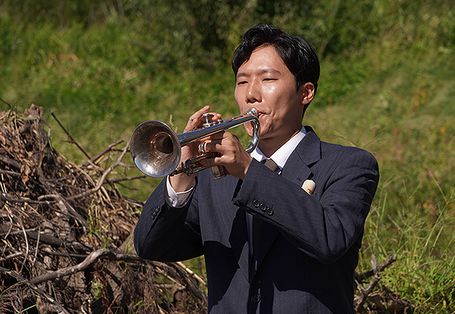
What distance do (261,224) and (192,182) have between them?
0.78 feet

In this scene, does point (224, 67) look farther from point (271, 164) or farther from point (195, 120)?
point (195, 120)

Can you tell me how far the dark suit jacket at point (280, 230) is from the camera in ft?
10.5

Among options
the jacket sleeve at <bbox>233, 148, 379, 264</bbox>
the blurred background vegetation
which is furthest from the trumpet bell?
the blurred background vegetation

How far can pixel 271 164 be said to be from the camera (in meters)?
3.50

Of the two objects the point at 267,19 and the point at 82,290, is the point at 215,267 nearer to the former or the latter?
the point at 82,290

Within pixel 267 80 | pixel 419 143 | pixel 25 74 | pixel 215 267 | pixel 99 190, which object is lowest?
pixel 25 74

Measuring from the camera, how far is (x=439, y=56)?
10680mm

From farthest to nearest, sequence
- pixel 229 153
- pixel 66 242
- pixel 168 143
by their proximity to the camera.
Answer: pixel 66 242
pixel 168 143
pixel 229 153

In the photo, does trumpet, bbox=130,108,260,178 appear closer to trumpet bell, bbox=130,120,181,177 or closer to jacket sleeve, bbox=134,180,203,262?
trumpet bell, bbox=130,120,181,177

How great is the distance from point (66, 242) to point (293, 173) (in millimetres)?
1657

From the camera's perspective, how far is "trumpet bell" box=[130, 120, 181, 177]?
3344 millimetres

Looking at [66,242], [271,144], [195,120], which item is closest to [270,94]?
[271,144]

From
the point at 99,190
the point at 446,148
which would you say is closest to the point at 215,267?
the point at 99,190

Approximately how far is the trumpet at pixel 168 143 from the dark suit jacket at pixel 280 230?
0.35 ft
